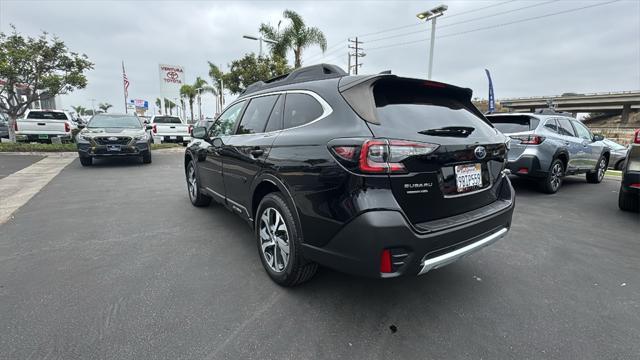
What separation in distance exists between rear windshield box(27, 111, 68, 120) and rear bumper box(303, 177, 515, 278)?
15.6 meters

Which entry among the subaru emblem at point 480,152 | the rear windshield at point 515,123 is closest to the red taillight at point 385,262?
the subaru emblem at point 480,152

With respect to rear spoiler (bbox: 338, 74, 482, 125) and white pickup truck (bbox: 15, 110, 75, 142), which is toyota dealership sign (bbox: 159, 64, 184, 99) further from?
rear spoiler (bbox: 338, 74, 482, 125)

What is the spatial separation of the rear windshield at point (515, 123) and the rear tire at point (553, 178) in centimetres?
84

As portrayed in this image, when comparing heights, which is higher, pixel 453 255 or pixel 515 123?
pixel 515 123

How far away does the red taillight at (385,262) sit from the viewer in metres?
2.00

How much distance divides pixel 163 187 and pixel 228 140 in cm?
394

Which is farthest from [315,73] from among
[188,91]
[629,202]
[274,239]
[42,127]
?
[188,91]

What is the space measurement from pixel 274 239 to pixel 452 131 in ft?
5.48

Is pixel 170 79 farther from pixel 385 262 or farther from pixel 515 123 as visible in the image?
pixel 385 262

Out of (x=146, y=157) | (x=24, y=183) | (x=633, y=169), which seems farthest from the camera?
(x=146, y=157)

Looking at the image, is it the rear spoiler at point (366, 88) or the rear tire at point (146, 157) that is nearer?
the rear spoiler at point (366, 88)

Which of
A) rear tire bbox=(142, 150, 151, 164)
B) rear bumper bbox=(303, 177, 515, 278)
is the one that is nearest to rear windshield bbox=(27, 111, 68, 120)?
rear tire bbox=(142, 150, 151, 164)

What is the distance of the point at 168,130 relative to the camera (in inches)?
646

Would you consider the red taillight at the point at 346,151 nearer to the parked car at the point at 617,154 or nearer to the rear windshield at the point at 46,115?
the parked car at the point at 617,154
